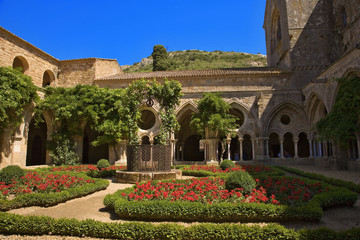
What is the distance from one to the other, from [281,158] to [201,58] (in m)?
46.1

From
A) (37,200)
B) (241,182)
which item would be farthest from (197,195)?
(37,200)

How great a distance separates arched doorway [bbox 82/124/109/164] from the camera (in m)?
22.7

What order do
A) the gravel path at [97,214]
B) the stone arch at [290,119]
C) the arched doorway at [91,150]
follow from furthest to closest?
1. the arched doorway at [91,150]
2. the stone arch at [290,119]
3. the gravel path at [97,214]

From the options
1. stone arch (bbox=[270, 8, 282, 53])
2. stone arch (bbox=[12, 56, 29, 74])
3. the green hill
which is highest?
the green hill

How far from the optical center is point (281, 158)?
703 inches

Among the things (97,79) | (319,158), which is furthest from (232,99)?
(97,79)

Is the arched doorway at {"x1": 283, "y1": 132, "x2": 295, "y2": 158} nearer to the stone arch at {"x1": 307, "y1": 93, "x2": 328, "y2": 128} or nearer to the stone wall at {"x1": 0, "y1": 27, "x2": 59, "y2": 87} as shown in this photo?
the stone arch at {"x1": 307, "y1": 93, "x2": 328, "y2": 128}

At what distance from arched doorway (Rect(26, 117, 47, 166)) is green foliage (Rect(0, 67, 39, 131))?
6721mm

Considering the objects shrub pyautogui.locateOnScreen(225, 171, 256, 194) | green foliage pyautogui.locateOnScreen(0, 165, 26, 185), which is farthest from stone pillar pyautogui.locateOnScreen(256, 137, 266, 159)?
green foliage pyautogui.locateOnScreen(0, 165, 26, 185)

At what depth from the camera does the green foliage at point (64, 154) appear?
1681cm

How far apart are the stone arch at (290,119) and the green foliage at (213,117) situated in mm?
3573

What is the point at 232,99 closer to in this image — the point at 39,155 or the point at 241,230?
the point at 241,230

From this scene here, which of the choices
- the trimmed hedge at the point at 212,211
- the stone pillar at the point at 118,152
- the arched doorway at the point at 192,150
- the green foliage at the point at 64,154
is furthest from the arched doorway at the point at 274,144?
the trimmed hedge at the point at 212,211

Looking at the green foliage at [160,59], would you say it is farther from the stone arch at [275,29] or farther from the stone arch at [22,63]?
the stone arch at [22,63]
